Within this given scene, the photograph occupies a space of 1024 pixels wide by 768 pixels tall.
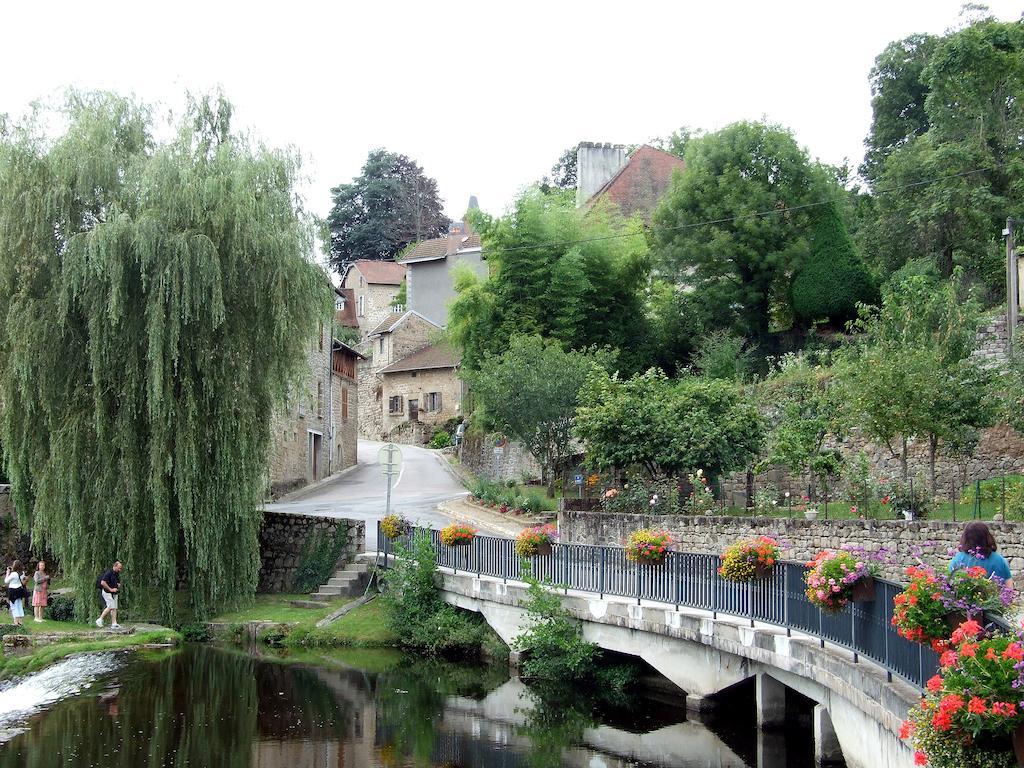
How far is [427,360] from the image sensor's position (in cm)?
6134

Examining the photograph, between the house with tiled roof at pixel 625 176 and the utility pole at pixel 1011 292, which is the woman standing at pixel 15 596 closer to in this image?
the utility pole at pixel 1011 292

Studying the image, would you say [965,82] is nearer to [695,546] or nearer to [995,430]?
[995,430]

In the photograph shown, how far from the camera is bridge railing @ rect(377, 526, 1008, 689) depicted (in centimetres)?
1015

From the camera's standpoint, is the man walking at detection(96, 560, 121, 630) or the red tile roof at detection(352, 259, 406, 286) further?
the red tile roof at detection(352, 259, 406, 286)

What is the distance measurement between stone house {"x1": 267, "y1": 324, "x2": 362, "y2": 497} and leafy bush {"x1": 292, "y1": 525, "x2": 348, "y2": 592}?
12.4 m

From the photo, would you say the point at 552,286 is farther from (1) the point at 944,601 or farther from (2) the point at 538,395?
(1) the point at 944,601

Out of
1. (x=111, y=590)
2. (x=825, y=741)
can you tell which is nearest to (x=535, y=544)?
(x=825, y=741)

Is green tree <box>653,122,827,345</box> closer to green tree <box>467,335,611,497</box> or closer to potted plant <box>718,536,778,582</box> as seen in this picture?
green tree <box>467,335,611,497</box>

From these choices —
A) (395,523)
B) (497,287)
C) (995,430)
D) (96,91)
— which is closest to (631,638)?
(395,523)

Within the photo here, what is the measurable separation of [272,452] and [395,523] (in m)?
3.12

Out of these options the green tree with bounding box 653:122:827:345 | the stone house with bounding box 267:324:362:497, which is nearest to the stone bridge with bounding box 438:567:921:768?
the green tree with bounding box 653:122:827:345

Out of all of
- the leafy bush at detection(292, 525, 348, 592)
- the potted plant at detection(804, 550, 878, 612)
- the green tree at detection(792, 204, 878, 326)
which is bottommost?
the leafy bush at detection(292, 525, 348, 592)

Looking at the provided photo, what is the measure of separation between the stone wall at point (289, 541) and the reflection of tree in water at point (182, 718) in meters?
6.28

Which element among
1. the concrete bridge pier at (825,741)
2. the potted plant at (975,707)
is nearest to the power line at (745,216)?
the concrete bridge pier at (825,741)
